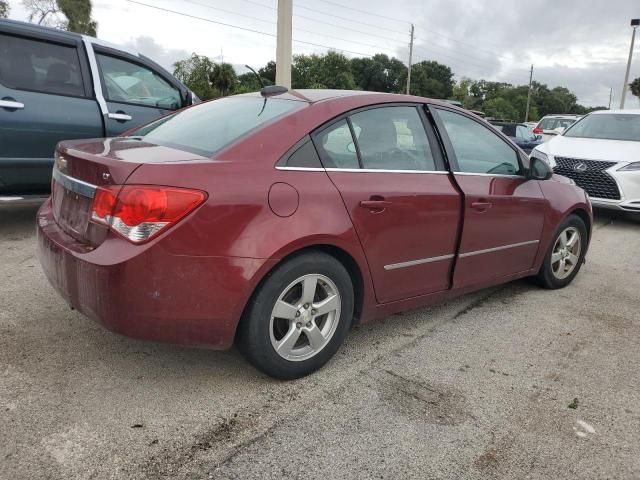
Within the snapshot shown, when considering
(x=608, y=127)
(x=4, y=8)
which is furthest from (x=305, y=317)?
(x=4, y=8)

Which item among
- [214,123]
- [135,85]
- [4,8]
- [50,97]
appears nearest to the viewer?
[214,123]

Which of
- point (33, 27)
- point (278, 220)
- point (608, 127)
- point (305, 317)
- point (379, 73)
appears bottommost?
point (305, 317)

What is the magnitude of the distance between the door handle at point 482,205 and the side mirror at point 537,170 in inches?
23.8

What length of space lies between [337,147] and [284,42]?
8.51 m

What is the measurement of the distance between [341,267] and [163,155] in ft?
3.41

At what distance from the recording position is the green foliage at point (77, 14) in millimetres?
40906

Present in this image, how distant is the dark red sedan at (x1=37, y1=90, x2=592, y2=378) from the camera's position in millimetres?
2324

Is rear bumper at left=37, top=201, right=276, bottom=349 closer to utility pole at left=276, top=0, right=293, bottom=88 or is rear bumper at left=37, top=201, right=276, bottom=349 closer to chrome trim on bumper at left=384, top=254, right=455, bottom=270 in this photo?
chrome trim on bumper at left=384, top=254, right=455, bottom=270

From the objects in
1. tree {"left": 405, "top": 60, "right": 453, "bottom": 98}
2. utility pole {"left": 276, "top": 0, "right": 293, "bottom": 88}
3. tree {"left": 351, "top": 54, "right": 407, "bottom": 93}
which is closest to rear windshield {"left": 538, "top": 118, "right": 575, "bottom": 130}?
utility pole {"left": 276, "top": 0, "right": 293, "bottom": 88}

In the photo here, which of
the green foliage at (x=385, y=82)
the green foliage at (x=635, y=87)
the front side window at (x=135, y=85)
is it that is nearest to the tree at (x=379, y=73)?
the green foliage at (x=385, y=82)

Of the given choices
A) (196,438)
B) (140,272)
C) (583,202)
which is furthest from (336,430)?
(583,202)

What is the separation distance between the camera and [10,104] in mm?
4586

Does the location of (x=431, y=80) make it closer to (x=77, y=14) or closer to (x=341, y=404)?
(x=77, y=14)

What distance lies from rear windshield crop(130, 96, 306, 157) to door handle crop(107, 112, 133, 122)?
2.01 metres
